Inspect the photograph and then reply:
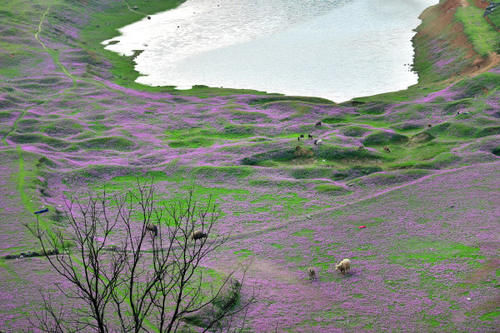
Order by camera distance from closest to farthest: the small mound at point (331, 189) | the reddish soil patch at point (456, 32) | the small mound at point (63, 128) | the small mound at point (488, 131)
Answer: the small mound at point (331, 189)
the small mound at point (488, 131)
the small mound at point (63, 128)
the reddish soil patch at point (456, 32)

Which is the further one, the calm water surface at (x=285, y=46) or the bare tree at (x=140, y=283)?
the calm water surface at (x=285, y=46)

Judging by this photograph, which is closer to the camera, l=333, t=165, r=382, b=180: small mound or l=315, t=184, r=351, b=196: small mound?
l=315, t=184, r=351, b=196: small mound

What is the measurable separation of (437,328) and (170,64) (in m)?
83.3

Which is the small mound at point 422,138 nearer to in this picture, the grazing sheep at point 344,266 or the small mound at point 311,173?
the small mound at point 311,173

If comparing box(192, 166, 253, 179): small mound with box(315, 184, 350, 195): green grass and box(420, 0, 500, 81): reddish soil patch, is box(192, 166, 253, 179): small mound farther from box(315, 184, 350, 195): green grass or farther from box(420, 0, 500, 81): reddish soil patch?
box(420, 0, 500, 81): reddish soil patch

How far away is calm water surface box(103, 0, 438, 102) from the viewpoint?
85.5m

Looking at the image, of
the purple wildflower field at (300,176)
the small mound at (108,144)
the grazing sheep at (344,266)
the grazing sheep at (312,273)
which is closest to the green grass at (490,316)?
the purple wildflower field at (300,176)

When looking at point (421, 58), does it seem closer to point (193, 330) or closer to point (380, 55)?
point (380, 55)

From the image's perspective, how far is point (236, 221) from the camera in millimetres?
41156

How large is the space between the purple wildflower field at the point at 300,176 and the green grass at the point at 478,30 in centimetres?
169

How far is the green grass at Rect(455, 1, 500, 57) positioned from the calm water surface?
10.0m

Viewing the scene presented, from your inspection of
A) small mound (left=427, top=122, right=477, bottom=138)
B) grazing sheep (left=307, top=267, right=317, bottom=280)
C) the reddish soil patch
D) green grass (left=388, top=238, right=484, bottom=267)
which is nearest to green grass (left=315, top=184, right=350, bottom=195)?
green grass (left=388, top=238, right=484, bottom=267)

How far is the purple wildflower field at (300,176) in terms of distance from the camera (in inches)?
1176

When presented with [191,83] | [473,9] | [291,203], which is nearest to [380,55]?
[473,9]
